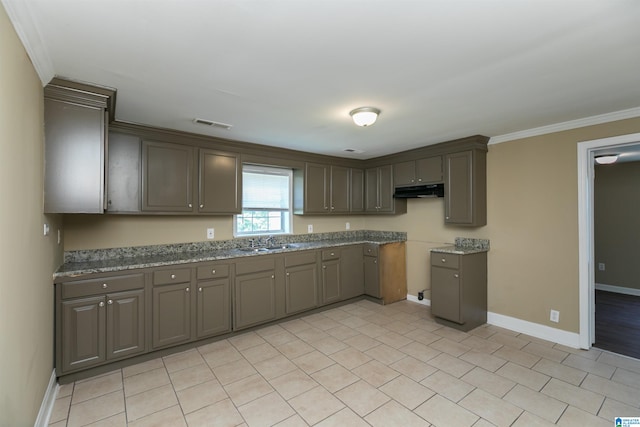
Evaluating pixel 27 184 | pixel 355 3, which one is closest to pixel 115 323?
pixel 27 184

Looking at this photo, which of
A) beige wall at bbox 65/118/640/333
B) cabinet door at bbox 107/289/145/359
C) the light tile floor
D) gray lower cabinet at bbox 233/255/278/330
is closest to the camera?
the light tile floor

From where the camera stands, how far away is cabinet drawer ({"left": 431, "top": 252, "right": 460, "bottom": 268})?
3.52 m

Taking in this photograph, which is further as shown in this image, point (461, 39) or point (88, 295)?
point (88, 295)

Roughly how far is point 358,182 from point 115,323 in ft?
12.6

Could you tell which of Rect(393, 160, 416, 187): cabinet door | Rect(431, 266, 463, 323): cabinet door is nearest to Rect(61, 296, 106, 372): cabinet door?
Rect(431, 266, 463, 323): cabinet door

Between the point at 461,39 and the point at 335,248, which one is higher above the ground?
the point at 461,39

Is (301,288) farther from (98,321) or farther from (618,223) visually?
(618,223)

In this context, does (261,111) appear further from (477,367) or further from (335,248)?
(477,367)

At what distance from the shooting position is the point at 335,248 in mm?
4328

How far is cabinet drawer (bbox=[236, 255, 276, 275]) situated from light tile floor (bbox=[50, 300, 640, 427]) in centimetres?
74

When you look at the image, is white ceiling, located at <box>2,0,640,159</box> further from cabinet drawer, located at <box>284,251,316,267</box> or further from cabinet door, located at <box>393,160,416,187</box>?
cabinet drawer, located at <box>284,251,316,267</box>

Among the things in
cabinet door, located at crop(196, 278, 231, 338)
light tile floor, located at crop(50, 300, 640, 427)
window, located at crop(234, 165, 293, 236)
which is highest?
window, located at crop(234, 165, 293, 236)

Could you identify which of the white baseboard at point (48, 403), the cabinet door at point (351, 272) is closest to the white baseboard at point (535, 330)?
the cabinet door at point (351, 272)

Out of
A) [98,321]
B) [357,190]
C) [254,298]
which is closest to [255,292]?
[254,298]
